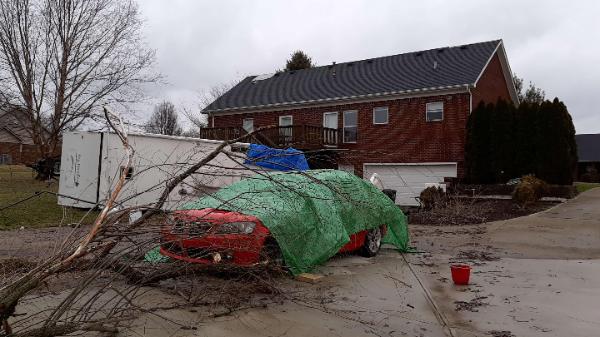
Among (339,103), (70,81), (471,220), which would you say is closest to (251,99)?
(339,103)

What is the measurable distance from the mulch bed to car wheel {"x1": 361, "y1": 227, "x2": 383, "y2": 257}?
5941 millimetres

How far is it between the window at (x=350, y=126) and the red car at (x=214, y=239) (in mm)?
17916

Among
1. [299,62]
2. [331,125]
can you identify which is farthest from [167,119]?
[331,125]

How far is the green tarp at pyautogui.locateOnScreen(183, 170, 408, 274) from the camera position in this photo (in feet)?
19.3

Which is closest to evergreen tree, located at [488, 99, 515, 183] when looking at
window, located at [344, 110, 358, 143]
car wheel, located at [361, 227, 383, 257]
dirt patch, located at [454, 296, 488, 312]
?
window, located at [344, 110, 358, 143]

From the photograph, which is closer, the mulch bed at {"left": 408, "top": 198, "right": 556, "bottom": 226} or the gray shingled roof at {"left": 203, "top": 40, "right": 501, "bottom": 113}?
the mulch bed at {"left": 408, "top": 198, "right": 556, "bottom": 226}

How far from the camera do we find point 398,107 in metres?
22.2

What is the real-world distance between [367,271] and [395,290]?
1.00 metres

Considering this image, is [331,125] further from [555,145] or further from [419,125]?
[555,145]

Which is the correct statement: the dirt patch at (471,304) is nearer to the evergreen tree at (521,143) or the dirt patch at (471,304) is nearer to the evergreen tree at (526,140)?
the evergreen tree at (521,143)

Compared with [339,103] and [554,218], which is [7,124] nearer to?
[339,103]

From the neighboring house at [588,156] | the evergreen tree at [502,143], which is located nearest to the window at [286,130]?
the evergreen tree at [502,143]

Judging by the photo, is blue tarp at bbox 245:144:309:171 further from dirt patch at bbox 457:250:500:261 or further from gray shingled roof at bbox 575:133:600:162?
gray shingled roof at bbox 575:133:600:162

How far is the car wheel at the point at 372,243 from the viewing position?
8.23m
